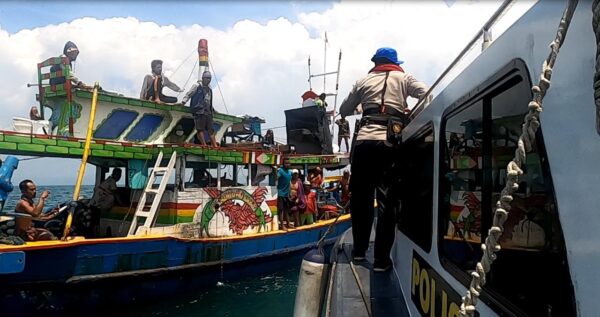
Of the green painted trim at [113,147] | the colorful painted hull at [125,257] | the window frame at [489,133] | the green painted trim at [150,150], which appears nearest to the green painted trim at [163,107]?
the green painted trim at [150,150]

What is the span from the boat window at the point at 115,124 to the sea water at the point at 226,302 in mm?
3391

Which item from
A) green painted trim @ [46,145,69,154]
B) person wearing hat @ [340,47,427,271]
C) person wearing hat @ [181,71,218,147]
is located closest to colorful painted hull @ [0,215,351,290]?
green painted trim @ [46,145,69,154]

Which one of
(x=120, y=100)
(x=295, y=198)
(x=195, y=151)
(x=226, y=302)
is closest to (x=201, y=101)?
(x=195, y=151)

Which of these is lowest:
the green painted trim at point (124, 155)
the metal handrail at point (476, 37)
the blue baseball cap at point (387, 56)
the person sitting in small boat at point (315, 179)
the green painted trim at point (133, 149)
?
the person sitting in small boat at point (315, 179)

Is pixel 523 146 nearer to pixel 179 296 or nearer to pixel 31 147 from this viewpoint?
pixel 31 147

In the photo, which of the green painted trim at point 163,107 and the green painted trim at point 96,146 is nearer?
the green painted trim at point 96,146

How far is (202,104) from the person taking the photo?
33.1ft

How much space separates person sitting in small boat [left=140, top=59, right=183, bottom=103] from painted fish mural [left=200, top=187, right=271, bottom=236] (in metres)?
2.56

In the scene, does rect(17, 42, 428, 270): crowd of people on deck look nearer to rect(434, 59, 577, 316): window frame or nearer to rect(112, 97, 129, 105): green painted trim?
rect(434, 59, 577, 316): window frame

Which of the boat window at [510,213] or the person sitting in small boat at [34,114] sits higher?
the person sitting in small boat at [34,114]

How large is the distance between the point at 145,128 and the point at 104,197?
5.69 feet

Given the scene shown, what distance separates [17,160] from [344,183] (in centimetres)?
771

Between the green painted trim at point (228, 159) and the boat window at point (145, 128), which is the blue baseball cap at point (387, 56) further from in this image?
the boat window at point (145, 128)

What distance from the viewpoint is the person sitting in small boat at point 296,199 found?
36.4 feet
